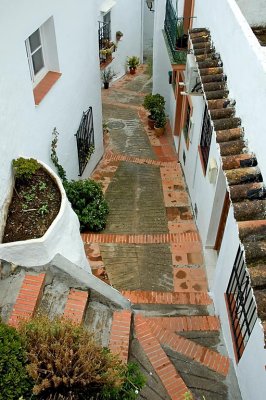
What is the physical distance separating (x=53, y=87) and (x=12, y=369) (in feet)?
19.1

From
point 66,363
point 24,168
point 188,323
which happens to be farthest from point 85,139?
point 66,363

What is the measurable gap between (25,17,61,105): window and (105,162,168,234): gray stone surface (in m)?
3.53

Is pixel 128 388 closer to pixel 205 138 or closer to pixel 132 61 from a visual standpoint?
pixel 205 138

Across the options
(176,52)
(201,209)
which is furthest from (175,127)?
(201,209)

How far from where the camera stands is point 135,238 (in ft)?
30.6

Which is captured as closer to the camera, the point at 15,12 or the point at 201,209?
the point at 15,12

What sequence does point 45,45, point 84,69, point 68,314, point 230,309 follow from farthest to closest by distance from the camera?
point 84,69 < point 45,45 < point 230,309 < point 68,314

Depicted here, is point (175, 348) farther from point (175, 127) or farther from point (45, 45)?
point (175, 127)

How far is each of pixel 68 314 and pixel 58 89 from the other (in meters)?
4.95

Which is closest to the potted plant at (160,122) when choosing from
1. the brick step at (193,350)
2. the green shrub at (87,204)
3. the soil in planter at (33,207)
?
the green shrub at (87,204)

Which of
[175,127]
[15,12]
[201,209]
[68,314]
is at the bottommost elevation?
[175,127]

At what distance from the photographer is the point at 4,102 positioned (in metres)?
6.36

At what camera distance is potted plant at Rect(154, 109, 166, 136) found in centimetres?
1524

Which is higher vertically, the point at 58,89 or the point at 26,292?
the point at 58,89
